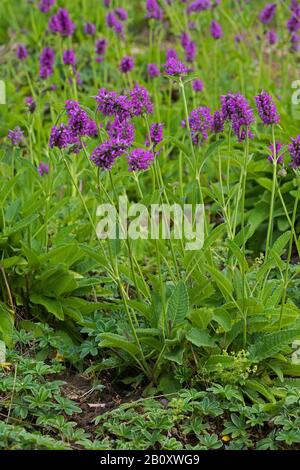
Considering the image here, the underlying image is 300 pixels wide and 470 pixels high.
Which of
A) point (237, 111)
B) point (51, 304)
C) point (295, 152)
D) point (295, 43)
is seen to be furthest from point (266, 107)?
point (295, 43)

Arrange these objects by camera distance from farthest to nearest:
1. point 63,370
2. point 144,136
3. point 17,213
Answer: point 144,136, point 17,213, point 63,370

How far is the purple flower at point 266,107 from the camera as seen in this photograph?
2.70 metres

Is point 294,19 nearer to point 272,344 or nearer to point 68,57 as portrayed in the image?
point 68,57

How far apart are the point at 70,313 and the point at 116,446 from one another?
2.58ft

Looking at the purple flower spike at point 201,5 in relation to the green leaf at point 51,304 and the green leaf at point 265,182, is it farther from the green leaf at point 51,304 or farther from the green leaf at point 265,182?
the green leaf at point 51,304

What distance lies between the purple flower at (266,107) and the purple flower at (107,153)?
1.72 feet

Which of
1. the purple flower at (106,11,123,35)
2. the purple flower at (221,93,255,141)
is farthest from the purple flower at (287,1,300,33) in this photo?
the purple flower at (221,93,255,141)

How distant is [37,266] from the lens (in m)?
3.40

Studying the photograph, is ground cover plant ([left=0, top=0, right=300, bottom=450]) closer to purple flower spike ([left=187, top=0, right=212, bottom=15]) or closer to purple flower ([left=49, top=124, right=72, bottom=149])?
purple flower ([left=49, top=124, right=72, bottom=149])

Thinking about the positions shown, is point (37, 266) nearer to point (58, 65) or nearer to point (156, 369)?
point (156, 369)

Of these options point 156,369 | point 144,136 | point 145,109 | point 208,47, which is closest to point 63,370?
point 156,369

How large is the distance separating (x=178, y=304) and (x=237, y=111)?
2.41ft

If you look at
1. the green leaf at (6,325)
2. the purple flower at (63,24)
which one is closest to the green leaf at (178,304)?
the green leaf at (6,325)

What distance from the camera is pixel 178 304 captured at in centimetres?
288
